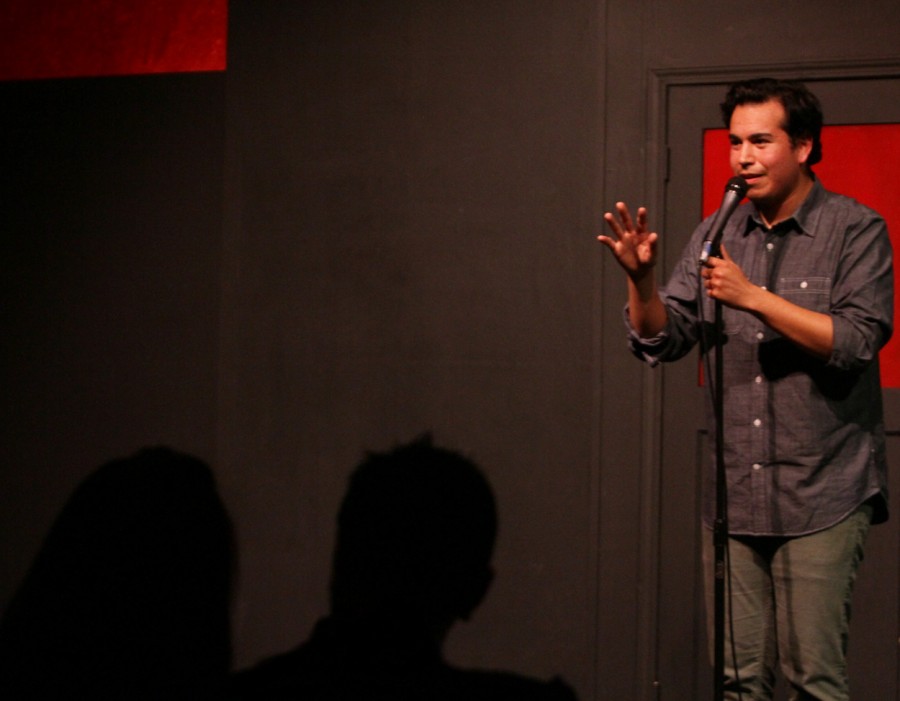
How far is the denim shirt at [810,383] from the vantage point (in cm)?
218

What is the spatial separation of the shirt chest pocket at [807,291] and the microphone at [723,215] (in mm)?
314

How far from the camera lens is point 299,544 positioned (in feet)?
10.9

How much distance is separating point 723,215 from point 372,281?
152cm

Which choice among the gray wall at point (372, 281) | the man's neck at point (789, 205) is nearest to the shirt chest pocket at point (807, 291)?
the man's neck at point (789, 205)

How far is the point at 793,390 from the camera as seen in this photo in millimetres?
2236

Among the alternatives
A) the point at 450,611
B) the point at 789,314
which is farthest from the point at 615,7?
the point at 450,611

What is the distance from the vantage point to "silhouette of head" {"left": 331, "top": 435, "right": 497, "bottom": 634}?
126 inches

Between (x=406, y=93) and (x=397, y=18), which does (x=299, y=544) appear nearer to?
(x=406, y=93)

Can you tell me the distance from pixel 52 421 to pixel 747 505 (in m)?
2.47

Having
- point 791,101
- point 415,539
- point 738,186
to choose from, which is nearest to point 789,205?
point 791,101

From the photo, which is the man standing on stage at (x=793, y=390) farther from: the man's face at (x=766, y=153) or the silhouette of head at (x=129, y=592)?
the silhouette of head at (x=129, y=592)

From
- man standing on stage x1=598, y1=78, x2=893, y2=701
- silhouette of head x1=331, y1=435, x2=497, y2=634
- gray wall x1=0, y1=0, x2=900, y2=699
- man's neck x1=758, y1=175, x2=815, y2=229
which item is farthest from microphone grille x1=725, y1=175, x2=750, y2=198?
silhouette of head x1=331, y1=435, x2=497, y2=634

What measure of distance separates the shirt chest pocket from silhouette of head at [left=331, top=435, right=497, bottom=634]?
126 cm

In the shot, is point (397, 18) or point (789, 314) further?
point (397, 18)
